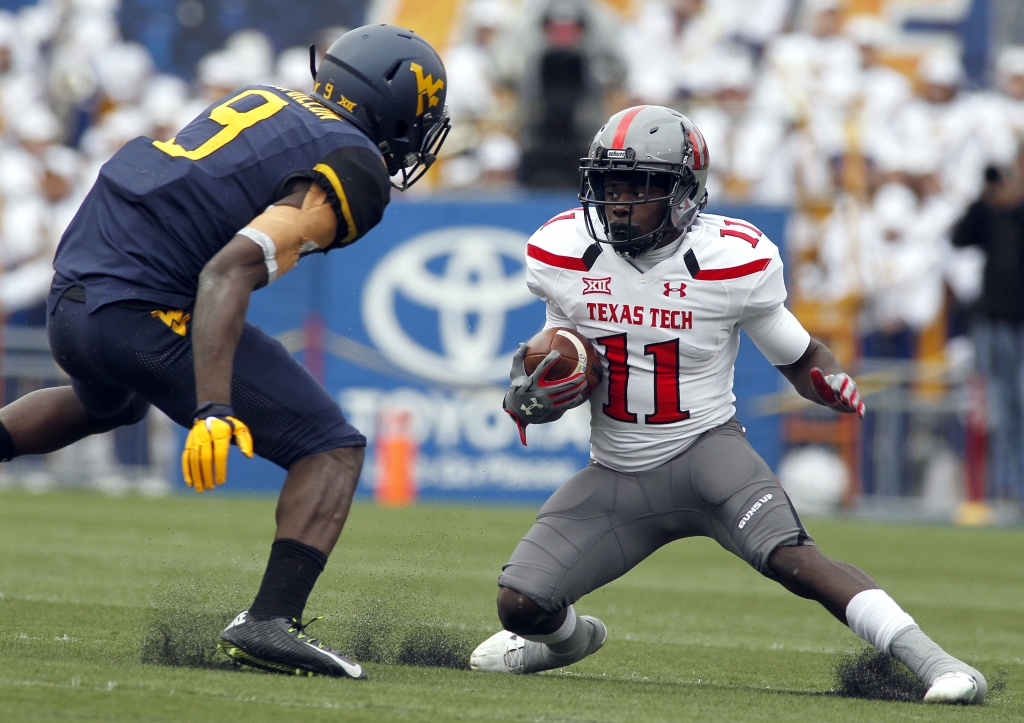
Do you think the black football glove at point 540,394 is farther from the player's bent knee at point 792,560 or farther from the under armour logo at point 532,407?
the player's bent knee at point 792,560

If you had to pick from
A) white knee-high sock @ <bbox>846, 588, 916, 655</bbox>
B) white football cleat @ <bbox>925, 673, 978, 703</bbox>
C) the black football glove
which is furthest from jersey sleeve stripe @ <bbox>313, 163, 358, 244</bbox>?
white football cleat @ <bbox>925, 673, 978, 703</bbox>

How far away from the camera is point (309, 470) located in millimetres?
4129

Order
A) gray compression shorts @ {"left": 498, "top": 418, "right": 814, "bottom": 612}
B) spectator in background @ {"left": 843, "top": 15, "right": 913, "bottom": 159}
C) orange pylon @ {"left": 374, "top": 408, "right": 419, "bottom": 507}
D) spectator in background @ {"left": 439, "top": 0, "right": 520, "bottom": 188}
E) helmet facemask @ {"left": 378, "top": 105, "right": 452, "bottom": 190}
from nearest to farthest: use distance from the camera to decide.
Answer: gray compression shorts @ {"left": 498, "top": 418, "right": 814, "bottom": 612} → helmet facemask @ {"left": 378, "top": 105, "right": 452, "bottom": 190} → orange pylon @ {"left": 374, "top": 408, "right": 419, "bottom": 507} → spectator in background @ {"left": 439, "top": 0, "right": 520, "bottom": 188} → spectator in background @ {"left": 843, "top": 15, "right": 913, "bottom": 159}

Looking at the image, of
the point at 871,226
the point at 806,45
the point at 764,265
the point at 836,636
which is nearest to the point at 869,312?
the point at 871,226

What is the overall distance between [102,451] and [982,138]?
700cm

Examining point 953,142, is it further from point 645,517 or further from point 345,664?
point 345,664

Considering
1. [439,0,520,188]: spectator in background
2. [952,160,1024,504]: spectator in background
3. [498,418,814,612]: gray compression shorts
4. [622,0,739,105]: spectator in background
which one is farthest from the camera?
[622,0,739,105]: spectator in background

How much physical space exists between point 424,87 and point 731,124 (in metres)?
7.36

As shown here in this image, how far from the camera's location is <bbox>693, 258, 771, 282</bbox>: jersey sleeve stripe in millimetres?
4344

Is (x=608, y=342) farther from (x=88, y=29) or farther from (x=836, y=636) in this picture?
(x=88, y=29)

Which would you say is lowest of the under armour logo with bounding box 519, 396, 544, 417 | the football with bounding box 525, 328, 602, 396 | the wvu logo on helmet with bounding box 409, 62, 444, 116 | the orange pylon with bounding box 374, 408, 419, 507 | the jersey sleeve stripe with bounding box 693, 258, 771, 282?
the orange pylon with bounding box 374, 408, 419, 507

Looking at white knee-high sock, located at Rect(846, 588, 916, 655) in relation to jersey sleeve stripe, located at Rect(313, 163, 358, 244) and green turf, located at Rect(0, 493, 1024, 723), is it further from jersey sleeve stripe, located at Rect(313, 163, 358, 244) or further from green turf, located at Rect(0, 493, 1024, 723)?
jersey sleeve stripe, located at Rect(313, 163, 358, 244)

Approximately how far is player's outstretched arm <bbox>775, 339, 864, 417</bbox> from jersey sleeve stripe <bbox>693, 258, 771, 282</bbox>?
12.6 inches

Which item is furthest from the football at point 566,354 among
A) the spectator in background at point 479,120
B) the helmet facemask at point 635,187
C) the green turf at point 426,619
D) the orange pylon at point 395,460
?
the spectator in background at point 479,120
